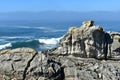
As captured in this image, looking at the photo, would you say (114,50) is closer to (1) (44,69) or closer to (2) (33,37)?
(1) (44,69)

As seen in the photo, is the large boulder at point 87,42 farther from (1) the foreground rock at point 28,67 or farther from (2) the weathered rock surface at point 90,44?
(1) the foreground rock at point 28,67

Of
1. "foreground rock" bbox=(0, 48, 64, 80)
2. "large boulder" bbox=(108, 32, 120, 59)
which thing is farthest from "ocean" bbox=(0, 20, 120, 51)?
"foreground rock" bbox=(0, 48, 64, 80)

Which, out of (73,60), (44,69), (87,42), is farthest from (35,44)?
(44,69)

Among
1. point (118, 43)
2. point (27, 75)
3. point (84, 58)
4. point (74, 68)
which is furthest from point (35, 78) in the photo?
point (118, 43)

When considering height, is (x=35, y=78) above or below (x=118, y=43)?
below

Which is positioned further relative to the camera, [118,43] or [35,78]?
[118,43]

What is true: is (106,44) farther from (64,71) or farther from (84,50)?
(64,71)

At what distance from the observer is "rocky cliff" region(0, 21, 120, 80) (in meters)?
20.9

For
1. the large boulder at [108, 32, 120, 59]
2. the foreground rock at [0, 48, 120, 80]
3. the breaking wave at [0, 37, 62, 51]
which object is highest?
the breaking wave at [0, 37, 62, 51]

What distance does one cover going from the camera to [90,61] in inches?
885

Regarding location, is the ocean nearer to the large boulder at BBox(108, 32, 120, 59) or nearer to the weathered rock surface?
the weathered rock surface

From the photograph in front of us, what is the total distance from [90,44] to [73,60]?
1509 mm

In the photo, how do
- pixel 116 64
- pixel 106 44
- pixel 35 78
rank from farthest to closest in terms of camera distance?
1. pixel 106 44
2. pixel 116 64
3. pixel 35 78

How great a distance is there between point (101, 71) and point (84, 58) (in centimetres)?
196
